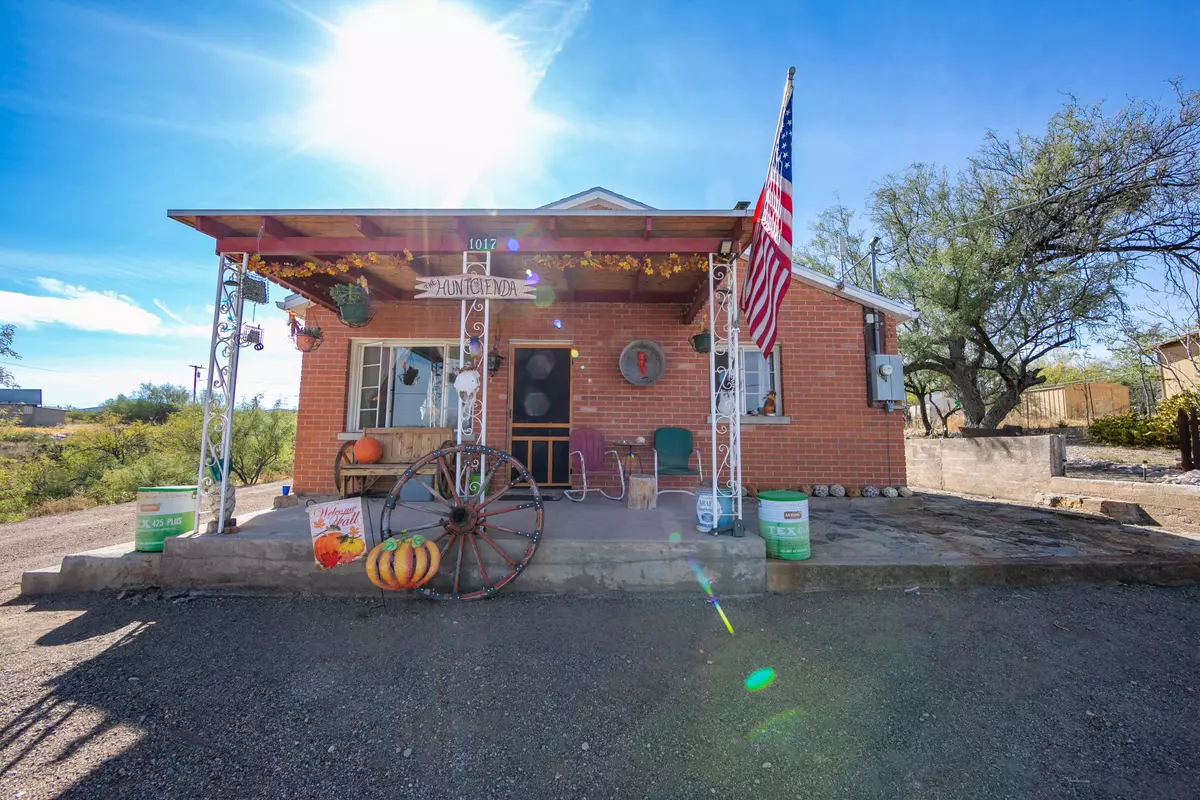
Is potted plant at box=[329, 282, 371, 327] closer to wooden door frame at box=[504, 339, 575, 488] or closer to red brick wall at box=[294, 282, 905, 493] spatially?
red brick wall at box=[294, 282, 905, 493]

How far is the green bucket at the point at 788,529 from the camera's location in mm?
3754

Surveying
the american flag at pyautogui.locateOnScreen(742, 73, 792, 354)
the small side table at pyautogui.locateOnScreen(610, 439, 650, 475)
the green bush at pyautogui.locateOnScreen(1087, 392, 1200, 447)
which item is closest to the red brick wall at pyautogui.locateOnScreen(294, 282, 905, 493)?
the small side table at pyautogui.locateOnScreen(610, 439, 650, 475)

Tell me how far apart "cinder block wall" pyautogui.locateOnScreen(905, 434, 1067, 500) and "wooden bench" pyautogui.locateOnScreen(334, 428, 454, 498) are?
849cm

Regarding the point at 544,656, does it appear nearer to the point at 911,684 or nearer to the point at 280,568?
the point at 911,684

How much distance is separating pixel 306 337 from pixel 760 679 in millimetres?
5909

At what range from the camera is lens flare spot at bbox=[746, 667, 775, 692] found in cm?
252

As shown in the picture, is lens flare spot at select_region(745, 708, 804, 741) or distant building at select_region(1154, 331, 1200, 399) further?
distant building at select_region(1154, 331, 1200, 399)

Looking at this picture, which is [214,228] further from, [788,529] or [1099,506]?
[1099,506]

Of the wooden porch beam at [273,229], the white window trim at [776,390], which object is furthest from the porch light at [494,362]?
the white window trim at [776,390]

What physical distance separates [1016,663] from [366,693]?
3.68m

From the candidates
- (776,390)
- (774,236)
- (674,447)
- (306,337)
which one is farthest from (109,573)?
(776,390)

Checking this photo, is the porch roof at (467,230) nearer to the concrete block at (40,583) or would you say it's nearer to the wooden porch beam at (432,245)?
the wooden porch beam at (432,245)

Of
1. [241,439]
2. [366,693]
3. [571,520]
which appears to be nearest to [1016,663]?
[571,520]

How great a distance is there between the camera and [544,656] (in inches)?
111
